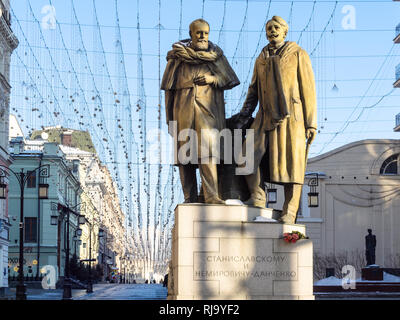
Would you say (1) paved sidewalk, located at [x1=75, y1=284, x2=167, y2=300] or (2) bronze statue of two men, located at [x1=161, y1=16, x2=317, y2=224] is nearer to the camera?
(2) bronze statue of two men, located at [x1=161, y1=16, x2=317, y2=224]

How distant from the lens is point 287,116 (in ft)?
40.6

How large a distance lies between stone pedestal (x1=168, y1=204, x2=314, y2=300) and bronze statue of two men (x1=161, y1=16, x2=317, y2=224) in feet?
1.86

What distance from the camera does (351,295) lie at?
36.5 m

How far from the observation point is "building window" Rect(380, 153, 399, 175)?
79875mm

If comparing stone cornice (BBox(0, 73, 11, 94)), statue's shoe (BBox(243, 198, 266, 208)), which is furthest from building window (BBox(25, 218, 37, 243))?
statue's shoe (BBox(243, 198, 266, 208))

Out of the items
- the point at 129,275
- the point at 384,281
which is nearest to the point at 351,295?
the point at 384,281

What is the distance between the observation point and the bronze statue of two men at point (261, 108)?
489 inches

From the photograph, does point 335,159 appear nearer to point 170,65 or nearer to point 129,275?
point 170,65

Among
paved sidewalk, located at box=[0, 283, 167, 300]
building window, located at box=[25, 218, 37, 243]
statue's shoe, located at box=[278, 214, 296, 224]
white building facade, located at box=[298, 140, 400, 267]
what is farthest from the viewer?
building window, located at box=[25, 218, 37, 243]

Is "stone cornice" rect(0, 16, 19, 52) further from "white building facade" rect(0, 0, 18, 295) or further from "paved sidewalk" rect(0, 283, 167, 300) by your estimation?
"paved sidewalk" rect(0, 283, 167, 300)

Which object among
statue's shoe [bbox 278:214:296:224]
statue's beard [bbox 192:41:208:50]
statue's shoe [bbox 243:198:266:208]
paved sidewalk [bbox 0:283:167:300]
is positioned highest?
statue's beard [bbox 192:41:208:50]

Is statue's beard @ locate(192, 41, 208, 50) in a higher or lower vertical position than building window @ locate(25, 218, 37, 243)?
higher

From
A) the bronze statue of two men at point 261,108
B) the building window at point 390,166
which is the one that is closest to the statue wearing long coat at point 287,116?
the bronze statue of two men at point 261,108
